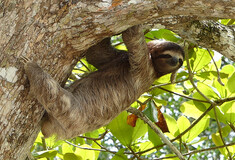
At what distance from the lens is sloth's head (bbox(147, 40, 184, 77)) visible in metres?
4.66

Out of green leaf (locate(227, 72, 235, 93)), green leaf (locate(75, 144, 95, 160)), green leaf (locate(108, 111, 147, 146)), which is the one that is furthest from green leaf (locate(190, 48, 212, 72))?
green leaf (locate(75, 144, 95, 160))

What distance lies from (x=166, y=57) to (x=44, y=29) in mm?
2155

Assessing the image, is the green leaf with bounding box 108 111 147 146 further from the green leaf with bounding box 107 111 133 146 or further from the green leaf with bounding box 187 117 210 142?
the green leaf with bounding box 187 117 210 142

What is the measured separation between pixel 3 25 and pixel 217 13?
77.4 inches

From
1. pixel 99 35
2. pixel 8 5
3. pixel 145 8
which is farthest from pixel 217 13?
pixel 8 5

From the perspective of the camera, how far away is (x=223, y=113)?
15.8ft

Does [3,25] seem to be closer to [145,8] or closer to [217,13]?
[145,8]

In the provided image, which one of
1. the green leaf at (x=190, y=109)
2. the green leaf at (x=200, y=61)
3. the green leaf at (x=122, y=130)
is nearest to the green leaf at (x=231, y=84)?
the green leaf at (x=200, y=61)

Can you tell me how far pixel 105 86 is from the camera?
14.5 ft

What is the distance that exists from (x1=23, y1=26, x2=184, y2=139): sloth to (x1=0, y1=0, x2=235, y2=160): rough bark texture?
24 cm

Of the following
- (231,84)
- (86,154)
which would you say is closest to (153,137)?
(86,154)

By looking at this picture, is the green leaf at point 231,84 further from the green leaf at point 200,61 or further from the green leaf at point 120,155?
the green leaf at point 120,155

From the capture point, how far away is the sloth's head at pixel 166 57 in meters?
4.66

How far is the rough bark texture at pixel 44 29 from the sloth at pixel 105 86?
9.4 inches
